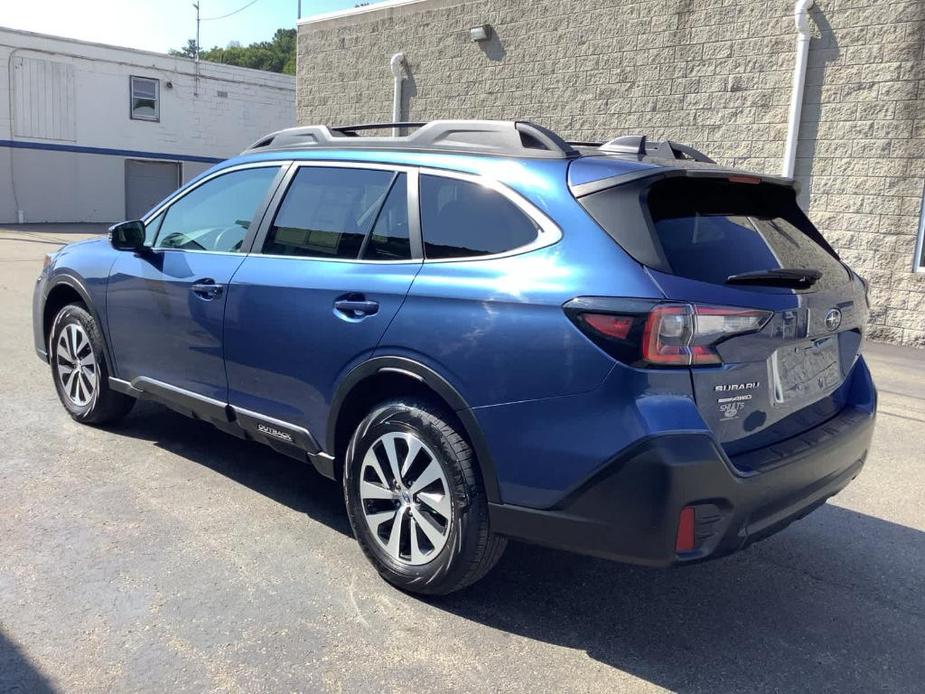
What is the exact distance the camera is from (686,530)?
2.76m

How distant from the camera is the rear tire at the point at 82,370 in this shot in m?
5.18

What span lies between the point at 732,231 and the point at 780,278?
0.32 metres

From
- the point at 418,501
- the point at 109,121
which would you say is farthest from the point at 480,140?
the point at 109,121

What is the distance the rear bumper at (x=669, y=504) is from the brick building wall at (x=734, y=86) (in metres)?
7.73

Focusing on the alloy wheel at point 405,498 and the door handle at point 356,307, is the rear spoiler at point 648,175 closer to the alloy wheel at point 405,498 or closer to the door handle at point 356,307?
the door handle at point 356,307

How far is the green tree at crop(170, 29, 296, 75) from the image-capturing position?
82.2m

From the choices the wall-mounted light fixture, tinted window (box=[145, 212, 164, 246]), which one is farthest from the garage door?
tinted window (box=[145, 212, 164, 246])

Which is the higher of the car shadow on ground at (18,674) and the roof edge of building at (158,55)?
the roof edge of building at (158,55)

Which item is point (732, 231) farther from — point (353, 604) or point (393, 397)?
point (353, 604)

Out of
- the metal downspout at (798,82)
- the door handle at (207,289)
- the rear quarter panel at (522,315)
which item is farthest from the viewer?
the metal downspout at (798,82)

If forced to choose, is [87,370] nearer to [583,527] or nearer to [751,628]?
[583,527]

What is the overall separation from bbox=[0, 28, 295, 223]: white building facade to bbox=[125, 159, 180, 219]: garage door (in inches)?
1.4

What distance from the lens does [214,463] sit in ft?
16.2

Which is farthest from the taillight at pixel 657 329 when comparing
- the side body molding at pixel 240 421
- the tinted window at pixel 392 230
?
the side body molding at pixel 240 421
